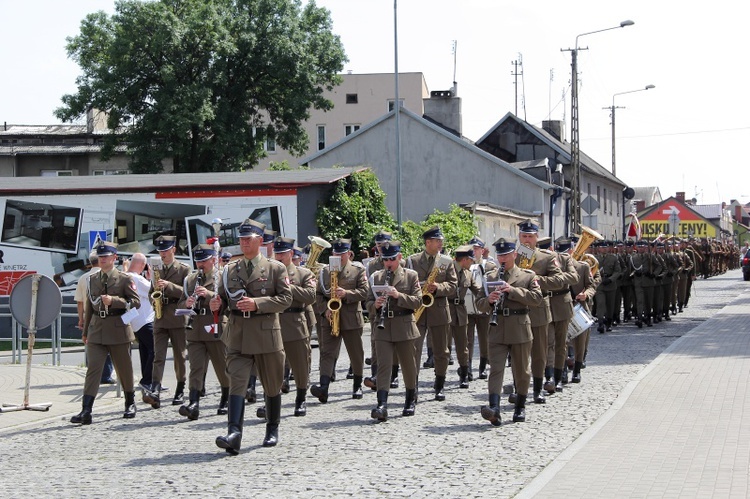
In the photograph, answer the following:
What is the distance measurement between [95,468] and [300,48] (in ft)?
127

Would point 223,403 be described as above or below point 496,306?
below

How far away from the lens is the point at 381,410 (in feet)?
36.2

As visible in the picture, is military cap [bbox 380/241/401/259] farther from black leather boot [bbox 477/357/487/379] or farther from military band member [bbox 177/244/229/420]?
black leather boot [bbox 477/357/487/379]

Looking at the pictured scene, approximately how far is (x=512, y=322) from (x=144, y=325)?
15.6 ft

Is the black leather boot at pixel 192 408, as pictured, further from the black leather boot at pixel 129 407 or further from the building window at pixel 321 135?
the building window at pixel 321 135

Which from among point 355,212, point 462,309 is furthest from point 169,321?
point 355,212

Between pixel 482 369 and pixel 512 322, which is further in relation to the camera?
pixel 482 369

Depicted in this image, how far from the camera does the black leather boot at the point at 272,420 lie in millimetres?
9750

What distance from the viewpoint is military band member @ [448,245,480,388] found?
1407 cm

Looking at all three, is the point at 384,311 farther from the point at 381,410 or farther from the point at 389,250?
the point at 381,410

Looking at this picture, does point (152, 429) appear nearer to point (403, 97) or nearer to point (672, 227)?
point (672, 227)

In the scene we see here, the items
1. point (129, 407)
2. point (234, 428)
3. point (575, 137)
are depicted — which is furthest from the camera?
point (575, 137)

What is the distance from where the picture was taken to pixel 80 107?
4547cm

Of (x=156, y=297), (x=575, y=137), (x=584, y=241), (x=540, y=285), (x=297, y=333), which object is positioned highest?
(x=575, y=137)
